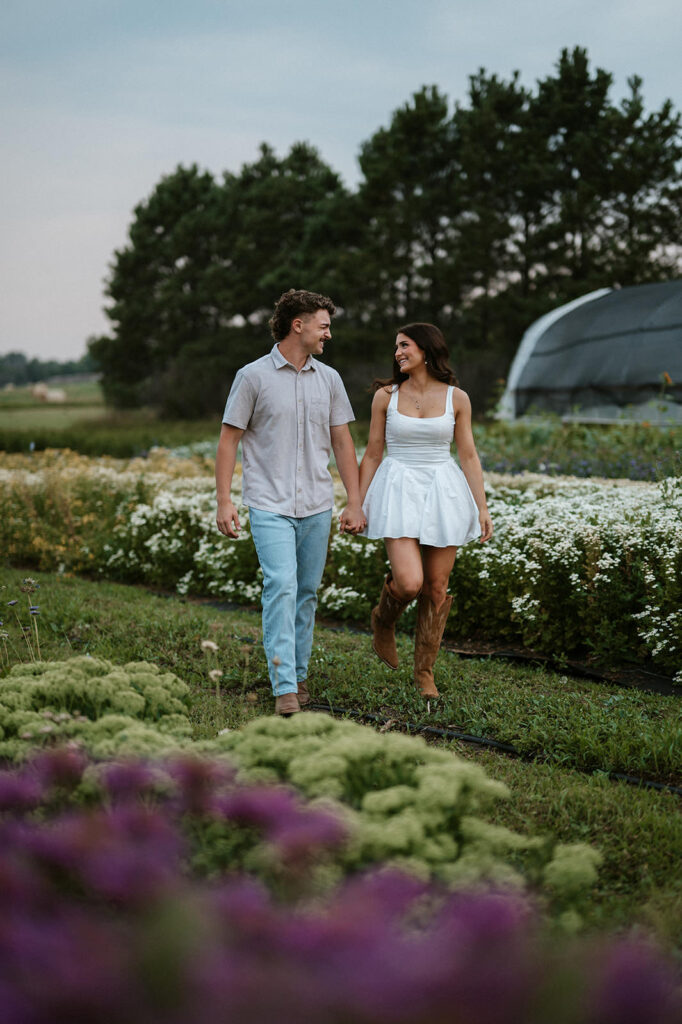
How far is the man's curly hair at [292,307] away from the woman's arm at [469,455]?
849mm

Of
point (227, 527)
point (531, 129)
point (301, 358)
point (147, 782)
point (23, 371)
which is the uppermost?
point (531, 129)

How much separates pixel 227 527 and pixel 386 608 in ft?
3.27

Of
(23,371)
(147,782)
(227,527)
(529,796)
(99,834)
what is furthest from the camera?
(23,371)

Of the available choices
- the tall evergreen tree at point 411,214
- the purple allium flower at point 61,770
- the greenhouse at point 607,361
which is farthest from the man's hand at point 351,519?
the tall evergreen tree at point 411,214

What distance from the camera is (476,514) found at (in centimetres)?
446

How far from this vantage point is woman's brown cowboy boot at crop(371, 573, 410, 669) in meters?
4.45

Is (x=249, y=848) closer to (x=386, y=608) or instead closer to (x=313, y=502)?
(x=313, y=502)

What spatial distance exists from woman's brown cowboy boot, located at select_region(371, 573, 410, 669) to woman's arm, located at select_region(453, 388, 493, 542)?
1.80ft

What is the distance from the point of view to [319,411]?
13.6 ft

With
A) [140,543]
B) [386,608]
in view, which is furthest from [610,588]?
[140,543]

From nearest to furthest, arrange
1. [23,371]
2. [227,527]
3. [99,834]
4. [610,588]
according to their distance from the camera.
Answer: [99,834]
[227,527]
[610,588]
[23,371]

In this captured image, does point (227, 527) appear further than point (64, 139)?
No

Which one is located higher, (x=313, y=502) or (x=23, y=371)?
(x=23, y=371)

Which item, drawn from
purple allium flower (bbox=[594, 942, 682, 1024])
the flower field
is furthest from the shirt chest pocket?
purple allium flower (bbox=[594, 942, 682, 1024])
